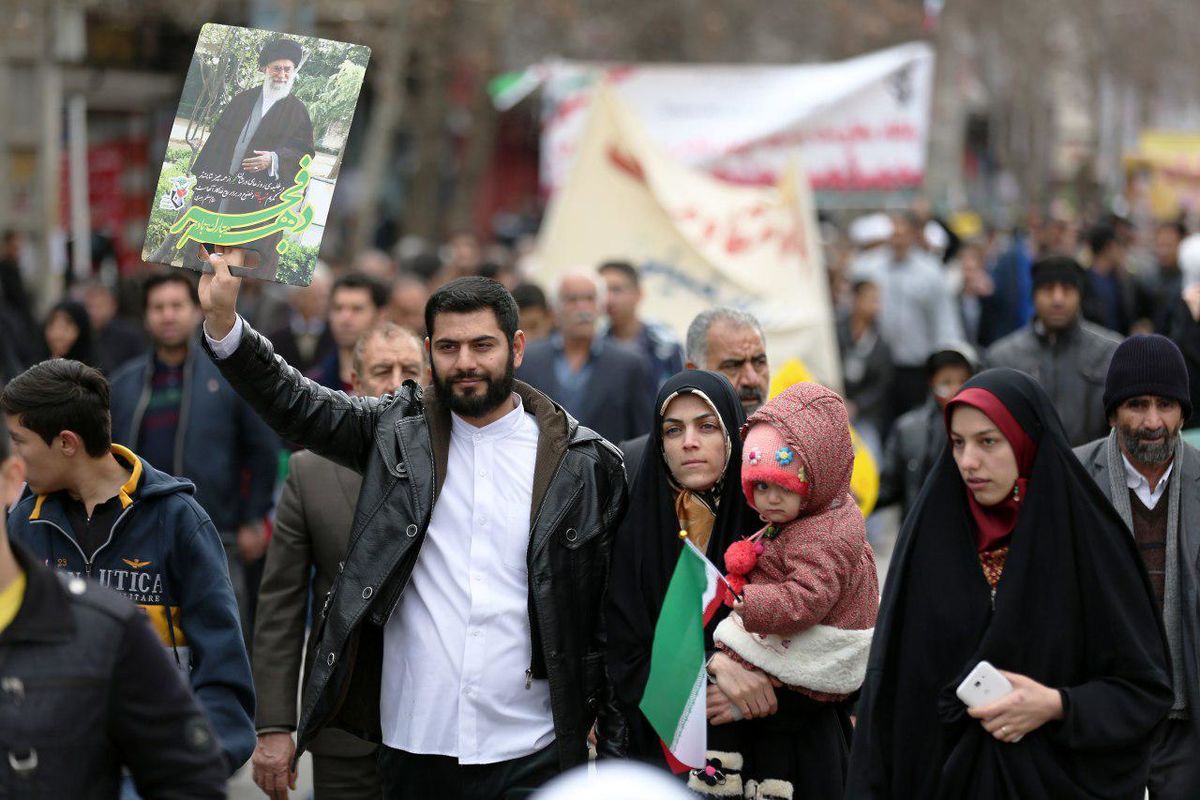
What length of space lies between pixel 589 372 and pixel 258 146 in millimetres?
3828

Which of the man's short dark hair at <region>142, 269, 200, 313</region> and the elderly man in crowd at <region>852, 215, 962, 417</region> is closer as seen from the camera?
the man's short dark hair at <region>142, 269, 200, 313</region>

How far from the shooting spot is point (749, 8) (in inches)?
1166

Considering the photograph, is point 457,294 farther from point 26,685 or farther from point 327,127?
point 26,685

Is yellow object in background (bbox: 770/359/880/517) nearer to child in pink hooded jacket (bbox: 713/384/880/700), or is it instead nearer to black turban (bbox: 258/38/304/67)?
child in pink hooded jacket (bbox: 713/384/880/700)

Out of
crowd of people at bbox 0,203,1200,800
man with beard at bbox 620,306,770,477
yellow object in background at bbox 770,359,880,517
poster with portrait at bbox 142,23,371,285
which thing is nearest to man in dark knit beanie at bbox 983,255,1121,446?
yellow object in background at bbox 770,359,880,517

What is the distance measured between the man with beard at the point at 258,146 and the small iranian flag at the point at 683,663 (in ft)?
4.34

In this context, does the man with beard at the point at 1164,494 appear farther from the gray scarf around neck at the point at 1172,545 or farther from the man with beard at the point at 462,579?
Answer: the man with beard at the point at 462,579

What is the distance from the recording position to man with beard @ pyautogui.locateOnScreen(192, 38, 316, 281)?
4297mm

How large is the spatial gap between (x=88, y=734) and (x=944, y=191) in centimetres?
2885

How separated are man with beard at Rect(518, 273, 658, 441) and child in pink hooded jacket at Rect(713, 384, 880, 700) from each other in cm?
303

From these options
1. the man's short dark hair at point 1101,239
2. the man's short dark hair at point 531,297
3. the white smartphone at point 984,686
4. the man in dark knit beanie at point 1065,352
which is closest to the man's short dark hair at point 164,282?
the man's short dark hair at point 531,297

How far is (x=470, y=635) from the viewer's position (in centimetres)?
448

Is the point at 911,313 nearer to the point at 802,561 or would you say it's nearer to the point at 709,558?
the point at 709,558

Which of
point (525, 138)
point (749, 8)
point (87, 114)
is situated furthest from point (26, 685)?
point (525, 138)
